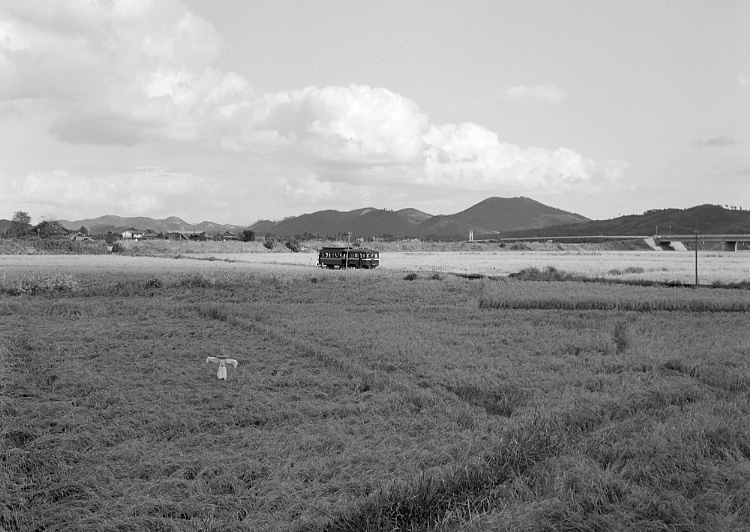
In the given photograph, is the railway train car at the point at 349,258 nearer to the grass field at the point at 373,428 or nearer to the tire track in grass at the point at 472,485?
the grass field at the point at 373,428

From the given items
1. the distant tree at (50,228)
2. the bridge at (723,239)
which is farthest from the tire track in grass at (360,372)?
the distant tree at (50,228)

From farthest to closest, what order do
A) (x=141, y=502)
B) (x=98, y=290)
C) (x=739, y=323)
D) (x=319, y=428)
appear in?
(x=98, y=290) → (x=739, y=323) → (x=319, y=428) → (x=141, y=502)

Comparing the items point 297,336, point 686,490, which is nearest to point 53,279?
point 297,336

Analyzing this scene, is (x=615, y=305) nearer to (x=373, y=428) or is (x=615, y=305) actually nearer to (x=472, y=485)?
(x=373, y=428)

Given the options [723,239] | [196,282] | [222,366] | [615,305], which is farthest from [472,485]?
[723,239]

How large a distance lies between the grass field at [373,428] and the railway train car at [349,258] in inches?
1222

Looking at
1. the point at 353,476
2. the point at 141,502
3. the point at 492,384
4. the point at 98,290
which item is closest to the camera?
the point at 141,502

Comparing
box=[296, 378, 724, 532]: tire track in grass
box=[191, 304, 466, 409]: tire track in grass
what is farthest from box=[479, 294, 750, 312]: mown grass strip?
box=[296, 378, 724, 532]: tire track in grass

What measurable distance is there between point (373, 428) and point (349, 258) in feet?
136

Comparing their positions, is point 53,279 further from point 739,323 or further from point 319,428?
point 739,323

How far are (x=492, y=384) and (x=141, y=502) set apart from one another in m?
6.30

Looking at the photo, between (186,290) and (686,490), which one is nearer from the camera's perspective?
(686,490)

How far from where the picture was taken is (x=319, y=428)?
7516 mm

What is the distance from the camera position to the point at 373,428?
24.9 feet
